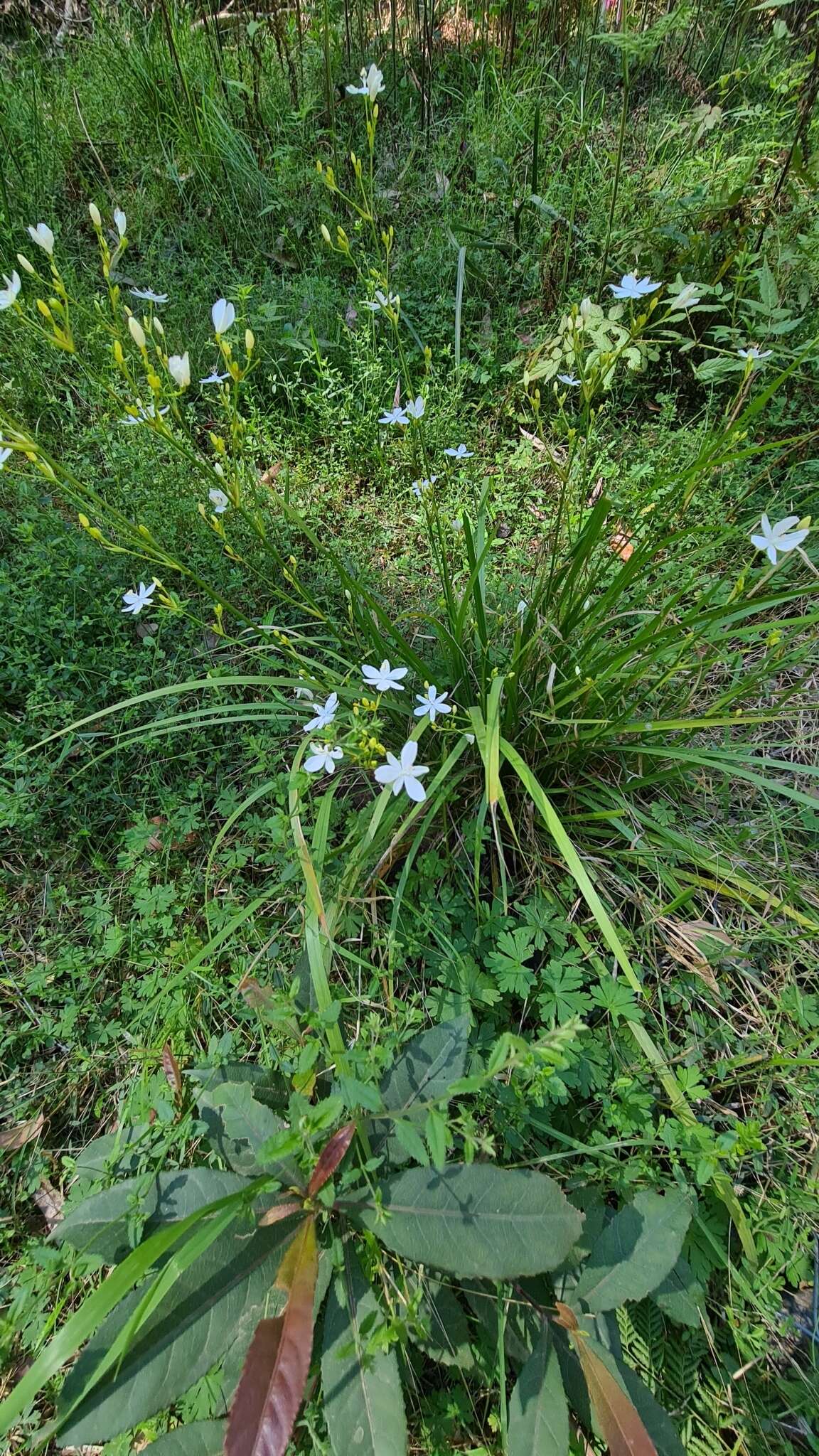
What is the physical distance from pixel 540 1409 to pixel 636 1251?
265 millimetres

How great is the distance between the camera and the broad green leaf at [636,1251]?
3.64 feet

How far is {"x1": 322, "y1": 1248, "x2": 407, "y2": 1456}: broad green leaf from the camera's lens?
1.00 meters

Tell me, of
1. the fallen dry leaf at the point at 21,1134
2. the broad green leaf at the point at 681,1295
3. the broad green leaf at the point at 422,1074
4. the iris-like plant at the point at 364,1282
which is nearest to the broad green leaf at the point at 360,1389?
the iris-like plant at the point at 364,1282

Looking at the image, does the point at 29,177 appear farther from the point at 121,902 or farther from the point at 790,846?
the point at 790,846

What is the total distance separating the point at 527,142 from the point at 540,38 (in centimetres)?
78

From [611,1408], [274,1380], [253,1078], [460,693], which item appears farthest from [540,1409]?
[460,693]

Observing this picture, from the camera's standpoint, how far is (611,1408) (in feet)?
3.37

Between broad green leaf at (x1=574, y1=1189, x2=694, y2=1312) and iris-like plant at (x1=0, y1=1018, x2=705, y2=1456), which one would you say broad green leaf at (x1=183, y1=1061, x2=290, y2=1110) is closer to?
iris-like plant at (x1=0, y1=1018, x2=705, y2=1456)

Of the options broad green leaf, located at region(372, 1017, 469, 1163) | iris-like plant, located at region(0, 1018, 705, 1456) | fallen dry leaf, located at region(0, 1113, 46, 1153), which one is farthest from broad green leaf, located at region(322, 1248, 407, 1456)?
fallen dry leaf, located at region(0, 1113, 46, 1153)

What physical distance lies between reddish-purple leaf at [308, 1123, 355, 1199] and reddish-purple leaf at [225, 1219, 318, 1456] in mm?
136

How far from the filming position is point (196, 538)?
2.27 meters

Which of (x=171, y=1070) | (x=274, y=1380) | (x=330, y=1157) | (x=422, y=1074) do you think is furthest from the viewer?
(x=171, y=1070)

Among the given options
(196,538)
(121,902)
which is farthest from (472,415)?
(121,902)

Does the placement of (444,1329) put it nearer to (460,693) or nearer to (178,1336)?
(178,1336)
